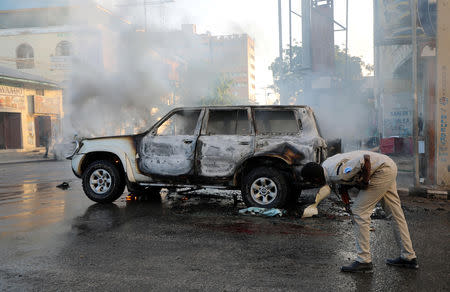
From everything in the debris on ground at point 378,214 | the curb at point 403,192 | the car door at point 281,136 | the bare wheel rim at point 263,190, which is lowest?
the curb at point 403,192

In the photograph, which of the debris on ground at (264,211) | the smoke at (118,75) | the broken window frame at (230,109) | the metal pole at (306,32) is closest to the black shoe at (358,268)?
the debris on ground at (264,211)

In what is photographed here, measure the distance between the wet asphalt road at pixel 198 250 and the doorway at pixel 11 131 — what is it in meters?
23.5

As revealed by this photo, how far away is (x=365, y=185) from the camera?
12.6 feet

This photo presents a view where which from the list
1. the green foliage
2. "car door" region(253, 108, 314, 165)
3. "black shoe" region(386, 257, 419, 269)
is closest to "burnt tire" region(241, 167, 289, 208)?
"car door" region(253, 108, 314, 165)

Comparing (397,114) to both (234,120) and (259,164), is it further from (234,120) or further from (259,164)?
(259,164)

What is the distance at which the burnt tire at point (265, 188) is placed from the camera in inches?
263

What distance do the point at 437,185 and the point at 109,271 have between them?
7576 millimetres

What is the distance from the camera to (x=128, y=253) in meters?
4.53

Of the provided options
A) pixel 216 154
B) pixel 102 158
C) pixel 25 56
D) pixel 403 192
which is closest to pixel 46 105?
pixel 25 56

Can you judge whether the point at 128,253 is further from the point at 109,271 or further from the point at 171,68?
the point at 171,68

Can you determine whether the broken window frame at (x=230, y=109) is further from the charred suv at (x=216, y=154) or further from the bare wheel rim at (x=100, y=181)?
the bare wheel rim at (x=100, y=181)

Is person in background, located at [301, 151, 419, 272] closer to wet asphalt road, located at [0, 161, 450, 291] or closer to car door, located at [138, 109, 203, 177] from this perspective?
wet asphalt road, located at [0, 161, 450, 291]

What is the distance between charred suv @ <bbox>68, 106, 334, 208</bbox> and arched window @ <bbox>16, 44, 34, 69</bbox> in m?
32.7

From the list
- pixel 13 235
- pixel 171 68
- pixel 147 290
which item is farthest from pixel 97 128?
pixel 147 290
